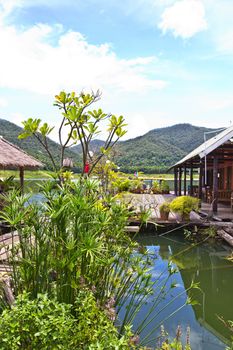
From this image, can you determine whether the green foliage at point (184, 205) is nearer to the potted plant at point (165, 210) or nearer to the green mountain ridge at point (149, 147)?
the potted plant at point (165, 210)

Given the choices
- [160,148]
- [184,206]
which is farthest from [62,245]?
[160,148]

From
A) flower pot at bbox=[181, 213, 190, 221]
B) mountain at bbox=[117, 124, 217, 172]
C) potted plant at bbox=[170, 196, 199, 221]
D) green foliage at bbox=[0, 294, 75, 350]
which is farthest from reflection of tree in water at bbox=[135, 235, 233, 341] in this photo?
mountain at bbox=[117, 124, 217, 172]

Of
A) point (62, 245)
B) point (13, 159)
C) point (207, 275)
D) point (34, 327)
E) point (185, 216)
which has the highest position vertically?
point (13, 159)

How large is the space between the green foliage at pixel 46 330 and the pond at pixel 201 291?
6.38 ft

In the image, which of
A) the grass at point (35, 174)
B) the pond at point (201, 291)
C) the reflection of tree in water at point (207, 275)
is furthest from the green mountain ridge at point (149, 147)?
the pond at point (201, 291)

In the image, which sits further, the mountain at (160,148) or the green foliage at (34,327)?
the mountain at (160,148)

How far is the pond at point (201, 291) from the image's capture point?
167 inches

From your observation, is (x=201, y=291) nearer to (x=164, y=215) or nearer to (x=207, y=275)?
(x=207, y=275)

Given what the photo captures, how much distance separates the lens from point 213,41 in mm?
8555

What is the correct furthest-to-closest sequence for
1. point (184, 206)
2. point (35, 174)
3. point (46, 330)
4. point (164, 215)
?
point (35, 174), point (164, 215), point (184, 206), point (46, 330)

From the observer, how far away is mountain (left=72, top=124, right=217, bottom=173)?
155 feet

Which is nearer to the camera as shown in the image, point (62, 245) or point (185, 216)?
point (62, 245)

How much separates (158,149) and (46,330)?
180 ft

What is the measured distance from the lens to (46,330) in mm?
1898
